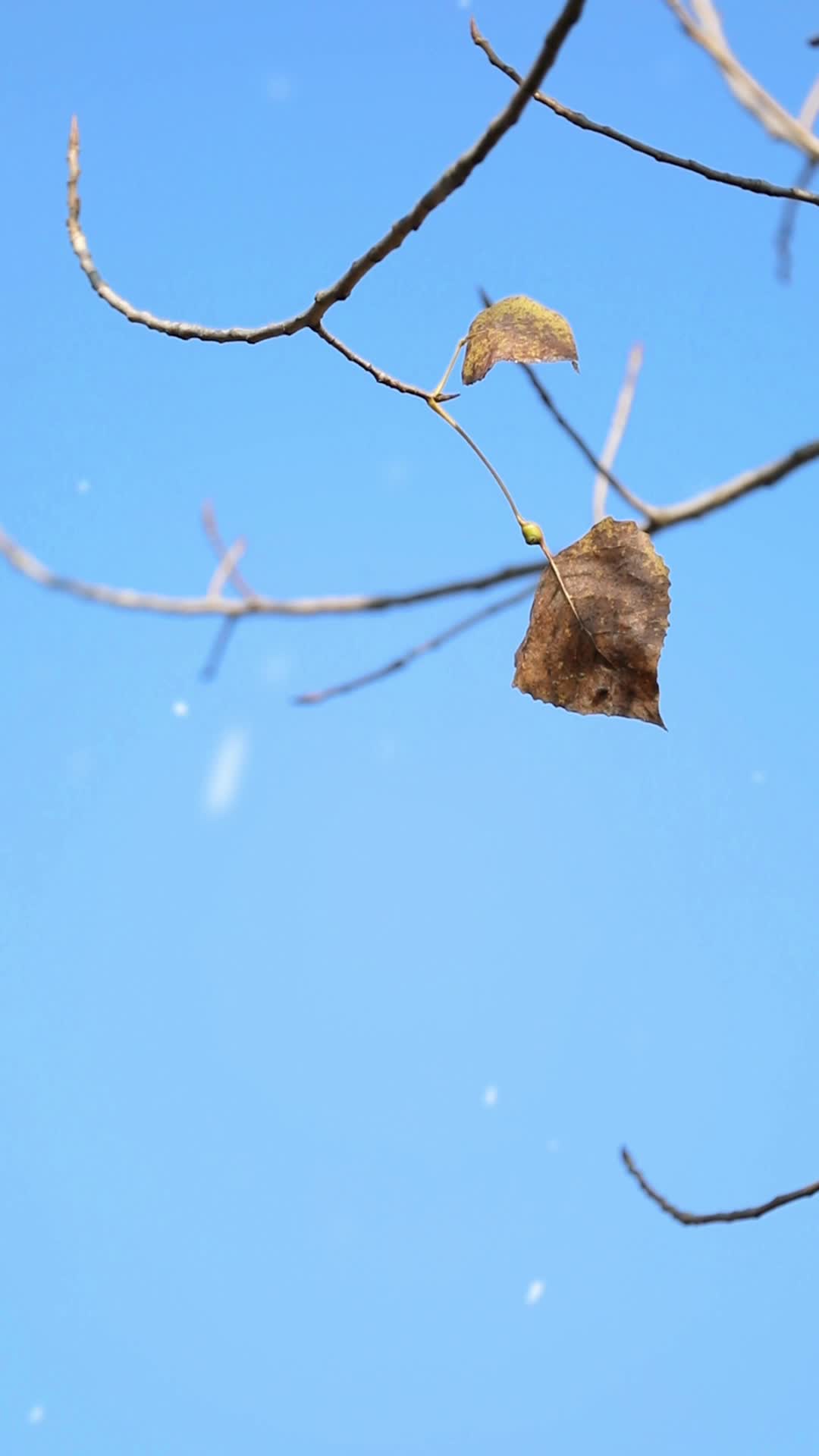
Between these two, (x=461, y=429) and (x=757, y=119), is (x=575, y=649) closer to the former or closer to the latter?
(x=461, y=429)

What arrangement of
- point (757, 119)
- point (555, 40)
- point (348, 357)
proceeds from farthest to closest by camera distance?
point (348, 357), point (757, 119), point (555, 40)

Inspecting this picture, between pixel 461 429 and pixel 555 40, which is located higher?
pixel 555 40

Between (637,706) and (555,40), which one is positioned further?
(637,706)

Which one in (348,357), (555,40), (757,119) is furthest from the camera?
(348,357)

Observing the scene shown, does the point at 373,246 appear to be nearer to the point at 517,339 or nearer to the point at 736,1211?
the point at 517,339

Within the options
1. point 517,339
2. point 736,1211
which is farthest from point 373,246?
point 736,1211

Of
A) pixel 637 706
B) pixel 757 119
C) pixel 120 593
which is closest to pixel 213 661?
pixel 120 593
